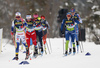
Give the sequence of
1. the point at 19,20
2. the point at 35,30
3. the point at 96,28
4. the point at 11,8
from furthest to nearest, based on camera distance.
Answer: the point at 11,8 < the point at 96,28 < the point at 35,30 < the point at 19,20

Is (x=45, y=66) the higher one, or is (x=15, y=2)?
(x=15, y=2)

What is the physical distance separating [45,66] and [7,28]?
34.1m

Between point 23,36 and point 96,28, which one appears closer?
point 23,36

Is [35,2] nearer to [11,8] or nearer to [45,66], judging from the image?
[11,8]

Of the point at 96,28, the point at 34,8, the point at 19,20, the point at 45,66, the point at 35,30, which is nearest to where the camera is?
the point at 45,66

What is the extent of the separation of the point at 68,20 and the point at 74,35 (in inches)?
29.6

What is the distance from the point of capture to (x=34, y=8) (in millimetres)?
35781

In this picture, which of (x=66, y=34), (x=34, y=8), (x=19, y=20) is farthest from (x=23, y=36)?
(x=34, y=8)

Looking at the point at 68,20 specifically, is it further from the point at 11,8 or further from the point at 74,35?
the point at 11,8

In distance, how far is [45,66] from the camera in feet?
23.2

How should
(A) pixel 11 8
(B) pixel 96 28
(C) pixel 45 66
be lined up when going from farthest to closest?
(A) pixel 11 8 → (B) pixel 96 28 → (C) pixel 45 66

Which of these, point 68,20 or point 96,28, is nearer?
point 68,20

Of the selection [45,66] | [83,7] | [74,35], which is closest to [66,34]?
[74,35]

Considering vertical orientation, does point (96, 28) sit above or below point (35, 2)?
below
